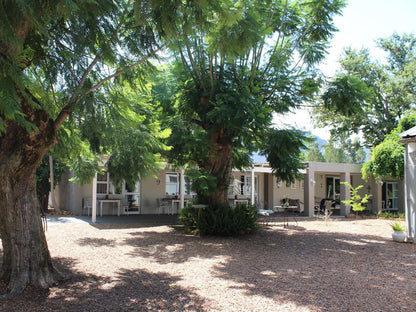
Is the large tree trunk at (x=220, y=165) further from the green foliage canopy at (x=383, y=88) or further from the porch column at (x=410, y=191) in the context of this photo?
the green foliage canopy at (x=383, y=88)

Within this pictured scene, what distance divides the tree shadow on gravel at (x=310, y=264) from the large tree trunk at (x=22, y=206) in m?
2.73

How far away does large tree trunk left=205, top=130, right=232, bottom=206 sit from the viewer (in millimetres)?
10836

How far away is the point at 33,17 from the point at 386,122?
2811cm

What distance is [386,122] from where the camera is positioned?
87.9ft

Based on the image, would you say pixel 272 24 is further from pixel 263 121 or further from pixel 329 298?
pixel 329 298

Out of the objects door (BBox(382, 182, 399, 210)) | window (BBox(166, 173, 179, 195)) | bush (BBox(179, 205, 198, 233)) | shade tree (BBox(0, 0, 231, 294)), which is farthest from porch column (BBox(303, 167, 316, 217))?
shade tree (BBox(0, 0, 231, 294))

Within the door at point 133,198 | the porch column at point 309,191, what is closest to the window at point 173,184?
the door at point 133,198

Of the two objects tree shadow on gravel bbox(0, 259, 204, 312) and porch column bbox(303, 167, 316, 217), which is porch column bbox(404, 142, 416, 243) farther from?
porch column bbox(303, 167, 316, 217)

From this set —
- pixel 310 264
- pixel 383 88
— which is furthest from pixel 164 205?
pixel 383 88

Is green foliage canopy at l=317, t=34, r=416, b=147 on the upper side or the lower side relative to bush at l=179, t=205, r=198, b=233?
upper

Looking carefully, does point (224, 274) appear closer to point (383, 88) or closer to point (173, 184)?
point (173, 184)

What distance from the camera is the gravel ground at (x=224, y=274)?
479cm

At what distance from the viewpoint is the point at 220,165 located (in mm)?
11203

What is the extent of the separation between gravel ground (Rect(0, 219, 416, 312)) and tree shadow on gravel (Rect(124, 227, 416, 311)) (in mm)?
17
